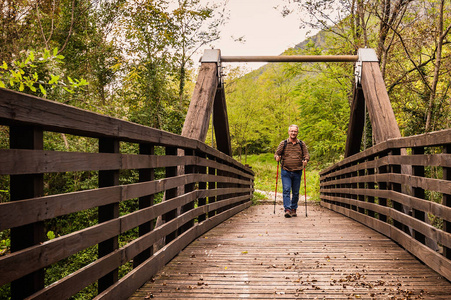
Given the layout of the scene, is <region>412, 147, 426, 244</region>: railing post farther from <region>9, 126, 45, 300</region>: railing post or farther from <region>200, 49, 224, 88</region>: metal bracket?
<region>200, 49, 224, 88</region>: metal bracket

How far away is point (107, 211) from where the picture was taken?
2725 mm

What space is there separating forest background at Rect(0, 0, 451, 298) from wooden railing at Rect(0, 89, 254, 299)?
647 centimetres

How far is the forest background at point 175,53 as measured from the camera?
32.9ft

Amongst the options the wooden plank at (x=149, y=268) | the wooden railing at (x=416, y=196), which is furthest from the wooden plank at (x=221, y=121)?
the wooden plank at (x=149, y=268)

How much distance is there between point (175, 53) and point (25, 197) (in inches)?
598

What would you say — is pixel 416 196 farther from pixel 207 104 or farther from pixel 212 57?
pixel 212 57

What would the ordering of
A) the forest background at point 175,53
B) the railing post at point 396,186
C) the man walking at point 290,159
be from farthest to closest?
the forest background at point 175,53
the man walking at point 290,159
the railing post at point 396,186

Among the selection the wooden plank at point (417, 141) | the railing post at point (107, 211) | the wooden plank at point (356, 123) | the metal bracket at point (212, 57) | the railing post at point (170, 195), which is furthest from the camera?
the wooden plank at point (356, 123)

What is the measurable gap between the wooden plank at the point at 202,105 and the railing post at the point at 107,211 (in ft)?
12.7

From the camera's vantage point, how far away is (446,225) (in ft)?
10.8

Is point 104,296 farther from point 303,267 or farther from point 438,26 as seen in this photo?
point 438,26

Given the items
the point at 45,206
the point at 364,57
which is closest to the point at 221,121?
the point at 364,57

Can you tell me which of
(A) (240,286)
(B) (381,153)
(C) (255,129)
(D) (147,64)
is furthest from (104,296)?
(C) (255,129)

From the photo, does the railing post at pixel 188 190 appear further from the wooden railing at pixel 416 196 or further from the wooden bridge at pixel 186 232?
the wooden railing at pixel 416 196
